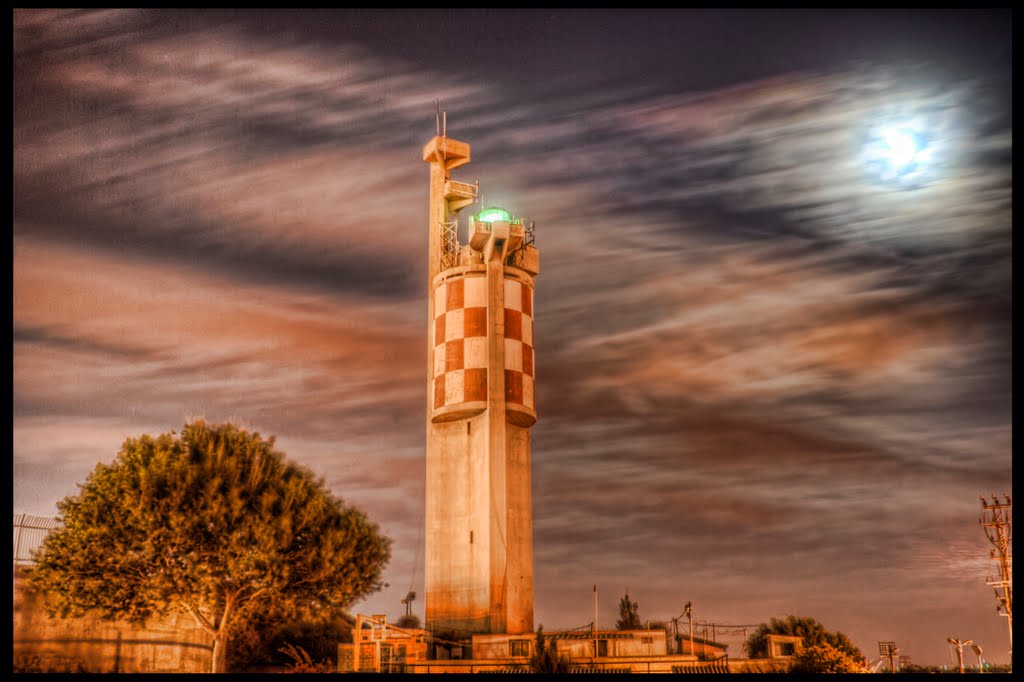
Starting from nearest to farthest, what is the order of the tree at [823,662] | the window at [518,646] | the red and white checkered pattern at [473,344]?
the tree at [823,662] < the window at [518,646] < the red and white checkered pattern at [473,344]

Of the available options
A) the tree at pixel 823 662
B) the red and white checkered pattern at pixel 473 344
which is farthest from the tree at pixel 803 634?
the red and white checkered pattern at pixel 473 344

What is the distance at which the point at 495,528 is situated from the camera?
50.1m

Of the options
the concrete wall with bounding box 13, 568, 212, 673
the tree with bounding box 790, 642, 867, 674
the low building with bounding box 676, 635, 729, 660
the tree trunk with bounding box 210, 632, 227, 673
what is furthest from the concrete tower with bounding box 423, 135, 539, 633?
the tree with bounding box 790, 642, 867, 674

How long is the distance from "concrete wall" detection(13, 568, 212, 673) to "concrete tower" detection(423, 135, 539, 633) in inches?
481

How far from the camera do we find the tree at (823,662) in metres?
43.1

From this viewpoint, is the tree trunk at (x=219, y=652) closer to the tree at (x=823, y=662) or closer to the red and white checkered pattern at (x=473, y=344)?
the red and white checkered pattern at (x=473, y=344)

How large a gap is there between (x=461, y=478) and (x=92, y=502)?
61.2 feet

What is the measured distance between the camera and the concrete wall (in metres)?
38.9

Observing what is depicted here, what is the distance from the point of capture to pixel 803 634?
60969 mm

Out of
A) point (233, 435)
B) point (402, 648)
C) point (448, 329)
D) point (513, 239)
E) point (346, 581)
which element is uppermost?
point (513, 239)

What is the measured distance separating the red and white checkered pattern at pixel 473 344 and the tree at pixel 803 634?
19845 millimetres

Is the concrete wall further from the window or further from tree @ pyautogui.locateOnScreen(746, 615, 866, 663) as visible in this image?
tree @ pyautogui.locateOnScreen(746, 615, 866, 663)
